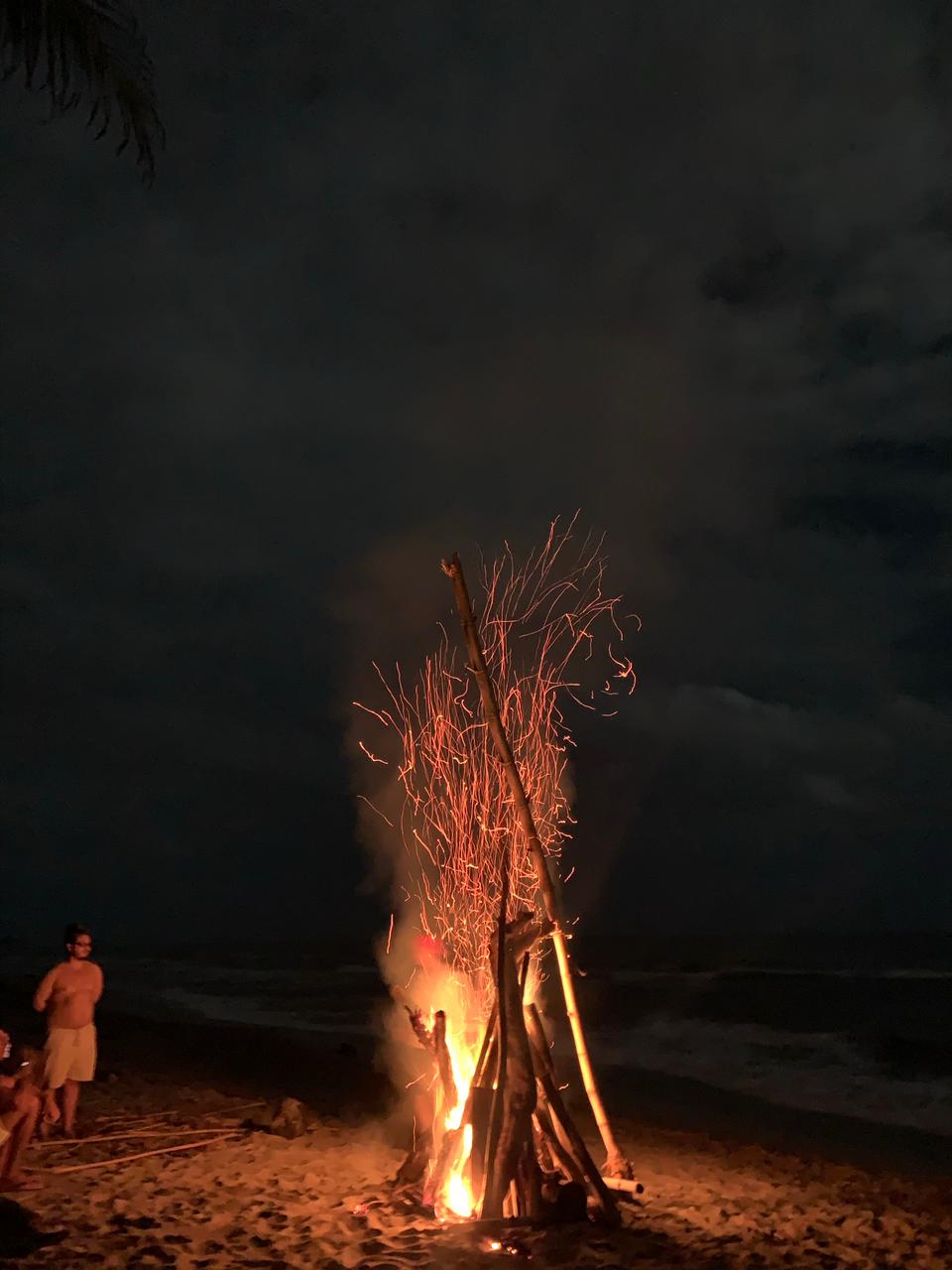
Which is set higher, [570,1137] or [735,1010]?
[570,1137]

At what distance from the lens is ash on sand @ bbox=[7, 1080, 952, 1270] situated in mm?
5500

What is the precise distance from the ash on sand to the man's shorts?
51 cm

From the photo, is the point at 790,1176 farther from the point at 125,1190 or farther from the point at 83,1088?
the point at 83,1088

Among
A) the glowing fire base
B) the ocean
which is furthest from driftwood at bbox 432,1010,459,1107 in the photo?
the ocean

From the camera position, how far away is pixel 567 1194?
5910mm

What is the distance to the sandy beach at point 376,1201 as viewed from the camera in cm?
559

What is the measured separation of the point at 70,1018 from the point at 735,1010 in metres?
26.6

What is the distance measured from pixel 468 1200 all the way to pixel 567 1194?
682 millimetres

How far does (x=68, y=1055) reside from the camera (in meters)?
7.87

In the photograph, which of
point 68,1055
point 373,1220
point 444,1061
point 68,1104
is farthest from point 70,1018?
point 444,1061

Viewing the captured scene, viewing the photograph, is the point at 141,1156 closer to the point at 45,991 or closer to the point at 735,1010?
the point at 45,991

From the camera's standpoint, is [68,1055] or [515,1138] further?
[68,1055]

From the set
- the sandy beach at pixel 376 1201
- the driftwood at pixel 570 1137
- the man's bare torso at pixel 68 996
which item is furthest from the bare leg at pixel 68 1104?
the driftwood at pixel 570 1137

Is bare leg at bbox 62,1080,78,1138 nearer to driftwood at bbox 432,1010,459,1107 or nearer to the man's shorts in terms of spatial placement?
the man's shorts
